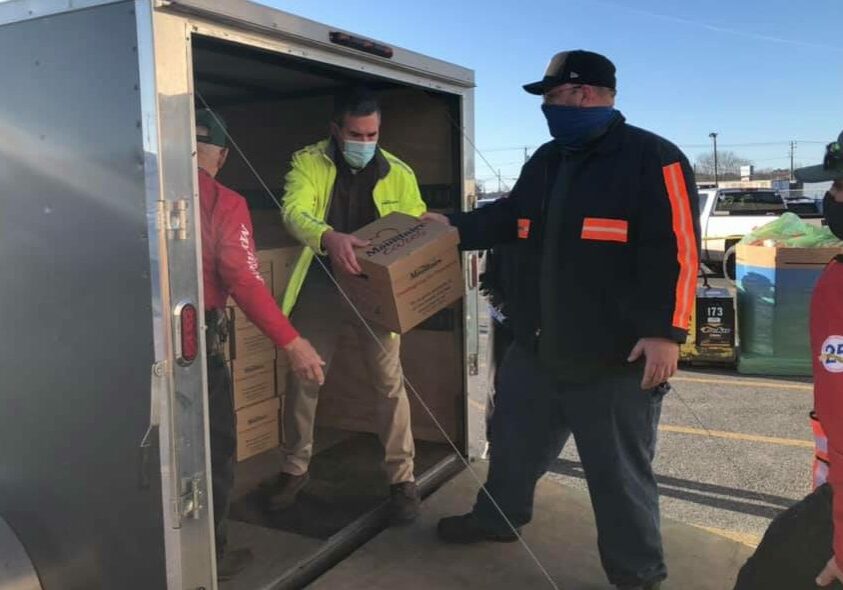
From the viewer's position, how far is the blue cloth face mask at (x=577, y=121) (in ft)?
9.21

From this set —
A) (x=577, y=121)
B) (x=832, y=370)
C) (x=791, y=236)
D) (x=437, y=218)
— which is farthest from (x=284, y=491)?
(x=791, y=236)

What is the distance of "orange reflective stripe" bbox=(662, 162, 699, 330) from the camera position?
2.61 m

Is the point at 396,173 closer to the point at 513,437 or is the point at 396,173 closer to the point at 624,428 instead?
the point at 513,437

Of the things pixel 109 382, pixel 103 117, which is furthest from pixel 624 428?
pixel 103 117

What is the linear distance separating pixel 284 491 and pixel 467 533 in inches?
37.5

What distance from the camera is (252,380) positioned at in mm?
4125

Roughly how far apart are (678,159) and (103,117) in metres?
1.88

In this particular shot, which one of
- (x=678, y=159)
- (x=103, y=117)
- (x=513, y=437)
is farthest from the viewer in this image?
(x=513, y=437)

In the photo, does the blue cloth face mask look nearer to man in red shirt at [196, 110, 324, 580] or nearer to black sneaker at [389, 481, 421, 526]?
man in red shirt at [196, 110, 324, 580]

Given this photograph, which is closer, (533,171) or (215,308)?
(215,308)

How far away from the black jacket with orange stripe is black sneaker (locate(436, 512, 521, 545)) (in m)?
0.84

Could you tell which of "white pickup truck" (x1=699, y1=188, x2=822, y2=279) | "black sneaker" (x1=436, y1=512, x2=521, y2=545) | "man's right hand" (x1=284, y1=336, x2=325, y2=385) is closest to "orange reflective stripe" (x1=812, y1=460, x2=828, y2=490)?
"black sneaker" (x1=436, y1=512, x2=521, y2=545)

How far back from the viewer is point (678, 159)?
272cm

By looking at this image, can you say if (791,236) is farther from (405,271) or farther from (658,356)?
(405,271)
